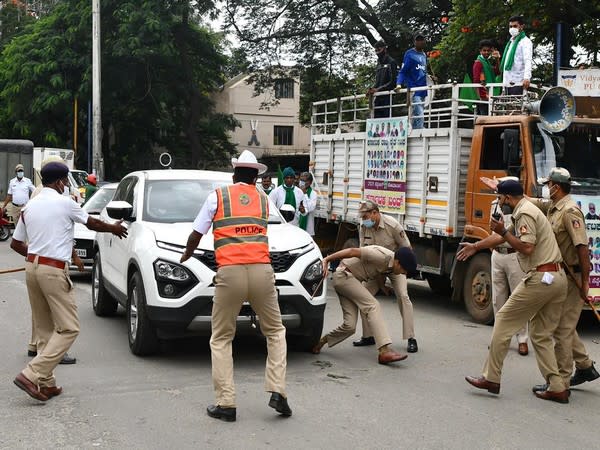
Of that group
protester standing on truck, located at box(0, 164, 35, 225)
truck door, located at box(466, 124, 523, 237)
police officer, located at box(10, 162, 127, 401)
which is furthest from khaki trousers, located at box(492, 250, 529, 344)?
protester standing on truck, located at box(0, 164, 35, 225)

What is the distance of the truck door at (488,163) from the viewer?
32.1 ft

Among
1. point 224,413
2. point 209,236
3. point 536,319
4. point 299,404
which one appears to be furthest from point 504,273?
point 224,413

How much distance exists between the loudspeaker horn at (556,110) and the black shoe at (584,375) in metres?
3.55

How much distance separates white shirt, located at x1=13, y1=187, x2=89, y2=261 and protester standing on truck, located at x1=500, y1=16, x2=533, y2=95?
20.9 ft

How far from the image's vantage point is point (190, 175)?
902 cm

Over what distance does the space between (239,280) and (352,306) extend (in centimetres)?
248

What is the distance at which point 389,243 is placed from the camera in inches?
334

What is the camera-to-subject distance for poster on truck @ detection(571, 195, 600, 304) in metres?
9.30

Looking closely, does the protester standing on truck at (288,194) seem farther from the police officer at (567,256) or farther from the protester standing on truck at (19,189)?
the protester standing on truck at (19,189)

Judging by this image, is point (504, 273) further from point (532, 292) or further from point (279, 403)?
point (279, 403)

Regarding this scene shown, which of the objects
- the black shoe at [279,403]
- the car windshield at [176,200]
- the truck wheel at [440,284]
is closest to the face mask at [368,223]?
the car windshield at [176,200]

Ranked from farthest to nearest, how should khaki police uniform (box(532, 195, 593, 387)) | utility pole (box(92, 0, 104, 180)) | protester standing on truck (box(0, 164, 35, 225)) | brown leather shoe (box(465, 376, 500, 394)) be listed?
utility pole (box(92, 0, 104, 180))
protester standing on truck (box(0, 164, 35, 225))
khaki police uniform (box(532, 195, 593, 387))
brown leather shoe (box(465, 376, 500, 394))

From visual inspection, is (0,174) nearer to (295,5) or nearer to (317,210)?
(295,5)

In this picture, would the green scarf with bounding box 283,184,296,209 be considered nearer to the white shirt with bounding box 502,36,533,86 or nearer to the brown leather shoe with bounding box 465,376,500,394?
the white shirt with bounding box 502,36,533,86
